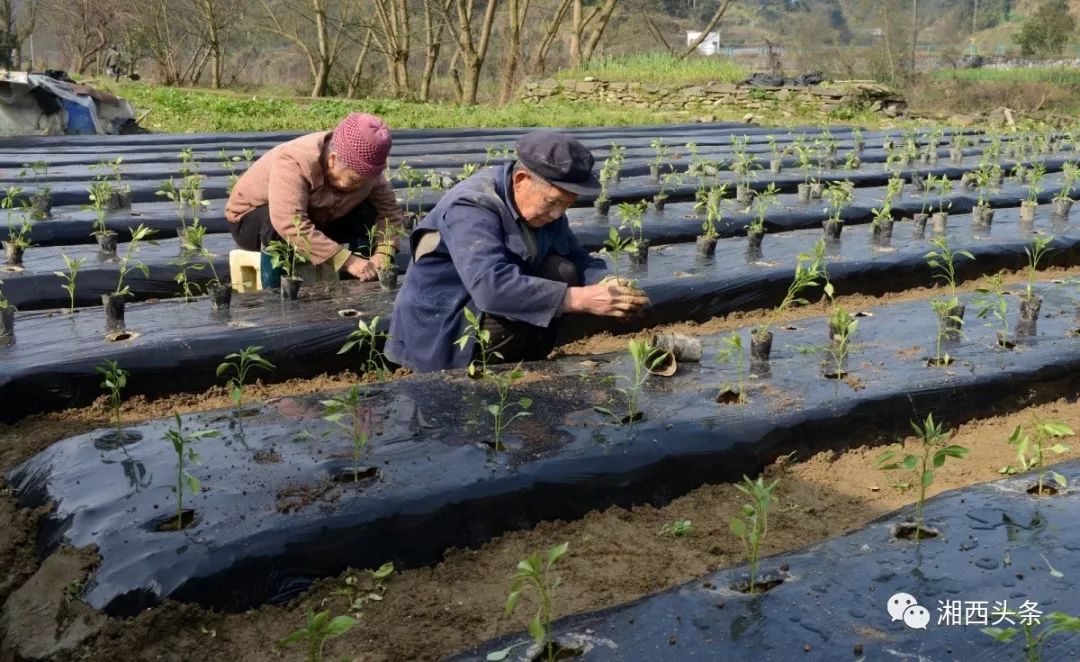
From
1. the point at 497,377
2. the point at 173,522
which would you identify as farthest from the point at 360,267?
the point at 173,522

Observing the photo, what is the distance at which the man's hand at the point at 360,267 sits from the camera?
4602 mm

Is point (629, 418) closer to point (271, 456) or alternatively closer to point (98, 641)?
point (271, 456)

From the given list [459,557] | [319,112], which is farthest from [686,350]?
[319,112]

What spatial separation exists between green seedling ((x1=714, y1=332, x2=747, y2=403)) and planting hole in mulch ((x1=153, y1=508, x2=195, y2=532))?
167cm

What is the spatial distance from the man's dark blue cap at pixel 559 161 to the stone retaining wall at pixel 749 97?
14.1 m

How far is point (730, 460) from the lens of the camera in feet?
9.91

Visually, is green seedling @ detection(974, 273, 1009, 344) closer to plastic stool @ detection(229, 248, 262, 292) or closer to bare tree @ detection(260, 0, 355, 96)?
plastic stool @ detection(229, 248, 262, 292)

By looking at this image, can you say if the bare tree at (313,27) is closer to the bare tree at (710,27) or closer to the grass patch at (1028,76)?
the bare tree at (710,27)

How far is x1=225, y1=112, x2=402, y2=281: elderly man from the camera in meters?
4.18

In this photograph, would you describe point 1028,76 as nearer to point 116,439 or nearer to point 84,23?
point 84,23

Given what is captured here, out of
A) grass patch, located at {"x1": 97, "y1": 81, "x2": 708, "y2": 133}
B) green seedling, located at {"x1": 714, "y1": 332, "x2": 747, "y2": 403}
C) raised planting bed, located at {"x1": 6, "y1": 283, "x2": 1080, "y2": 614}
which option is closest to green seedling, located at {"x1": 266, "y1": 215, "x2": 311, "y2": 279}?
raised planting bed, located at {"x1": 6, "y1": 283, "x2": 1080, "y2": 614}

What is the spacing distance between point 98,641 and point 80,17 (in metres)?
30.8

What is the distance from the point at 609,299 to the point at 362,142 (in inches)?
57.6

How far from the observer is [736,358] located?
366 centimetres
